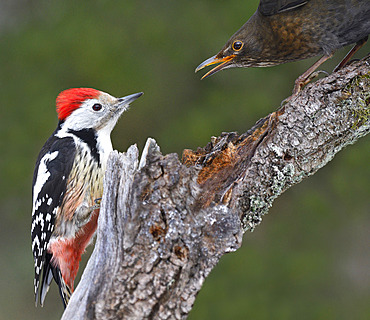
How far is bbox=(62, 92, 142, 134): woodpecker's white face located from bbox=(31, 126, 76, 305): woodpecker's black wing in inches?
5.1

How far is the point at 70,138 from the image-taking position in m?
3.10

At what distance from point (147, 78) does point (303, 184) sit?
1.87 metres

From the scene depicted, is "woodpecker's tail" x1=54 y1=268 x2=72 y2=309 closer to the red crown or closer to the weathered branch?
the weathered branch

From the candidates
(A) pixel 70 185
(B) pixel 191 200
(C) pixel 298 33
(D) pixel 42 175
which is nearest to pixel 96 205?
(A) pixel 70 185

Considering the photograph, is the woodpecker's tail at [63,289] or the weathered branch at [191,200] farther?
the woodpecker's tail at [63,289]

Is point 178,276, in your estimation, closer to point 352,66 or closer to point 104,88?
point 352,66

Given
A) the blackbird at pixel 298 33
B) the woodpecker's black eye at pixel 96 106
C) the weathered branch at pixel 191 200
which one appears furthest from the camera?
the woodpecker's black eye at pixel 96 106

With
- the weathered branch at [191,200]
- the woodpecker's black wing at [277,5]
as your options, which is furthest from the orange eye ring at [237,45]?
the weathered branch at [191,200]

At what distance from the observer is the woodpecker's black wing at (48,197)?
298 cm

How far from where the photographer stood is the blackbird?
8.57ft

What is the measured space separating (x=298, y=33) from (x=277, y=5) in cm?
19

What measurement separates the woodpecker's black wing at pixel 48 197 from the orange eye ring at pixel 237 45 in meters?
1.02

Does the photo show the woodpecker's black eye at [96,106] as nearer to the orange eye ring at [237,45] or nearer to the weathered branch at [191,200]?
the orange eye ring at [237,45]

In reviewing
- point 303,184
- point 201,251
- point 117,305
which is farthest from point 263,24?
point 303,184
